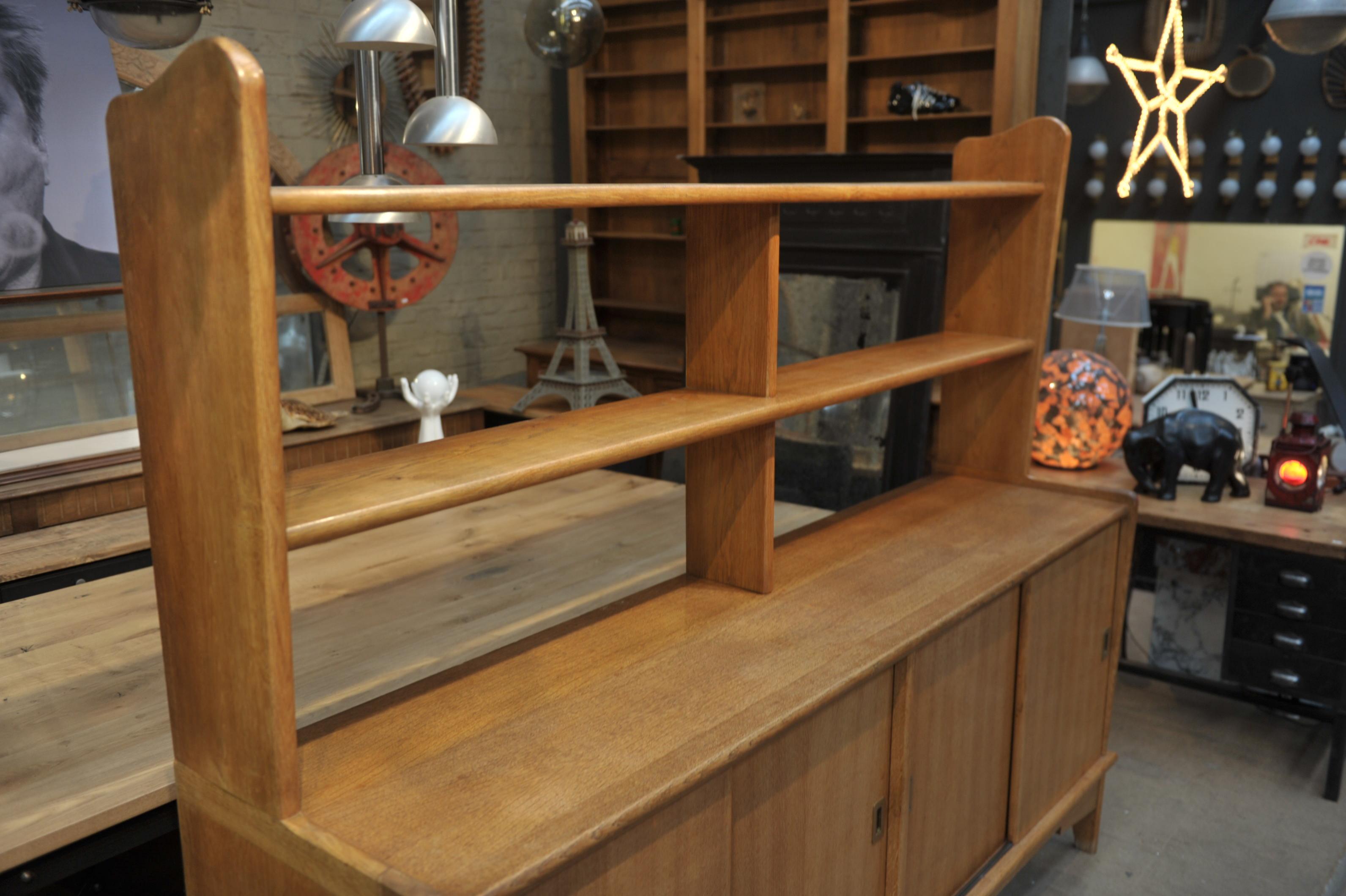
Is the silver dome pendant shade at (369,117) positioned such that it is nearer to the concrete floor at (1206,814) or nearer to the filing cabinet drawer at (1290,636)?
the concrete floor at (1206,814)

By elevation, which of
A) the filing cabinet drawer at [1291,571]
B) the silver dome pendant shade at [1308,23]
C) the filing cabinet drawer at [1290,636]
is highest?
the silver dome pendant shade at [1308,23]

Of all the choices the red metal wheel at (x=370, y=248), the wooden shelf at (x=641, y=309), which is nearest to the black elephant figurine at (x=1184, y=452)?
the red metal wheel at (x=370, y=248)

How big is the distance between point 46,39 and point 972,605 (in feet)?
12.4

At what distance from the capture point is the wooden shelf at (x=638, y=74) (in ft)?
18.8

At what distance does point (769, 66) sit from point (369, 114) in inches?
145

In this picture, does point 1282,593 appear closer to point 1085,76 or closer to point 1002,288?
point 1002,288

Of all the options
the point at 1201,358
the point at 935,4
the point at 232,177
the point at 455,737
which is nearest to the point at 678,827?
the point at 455,737

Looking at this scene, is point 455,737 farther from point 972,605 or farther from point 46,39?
point 46,39

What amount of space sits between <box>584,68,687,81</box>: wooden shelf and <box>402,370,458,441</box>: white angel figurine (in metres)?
3.32

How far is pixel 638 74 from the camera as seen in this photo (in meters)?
5.74

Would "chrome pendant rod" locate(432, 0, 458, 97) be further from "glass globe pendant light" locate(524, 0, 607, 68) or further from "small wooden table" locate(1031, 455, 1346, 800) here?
"small wooden table" locate(1031, 455, 1346, 800)

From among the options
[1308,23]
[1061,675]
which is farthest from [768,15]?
[1061,675]

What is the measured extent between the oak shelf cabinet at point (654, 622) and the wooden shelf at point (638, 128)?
3504 mm

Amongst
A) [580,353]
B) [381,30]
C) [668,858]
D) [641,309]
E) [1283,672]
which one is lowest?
[1283,672]
